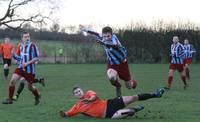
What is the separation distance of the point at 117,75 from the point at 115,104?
2.47 metres

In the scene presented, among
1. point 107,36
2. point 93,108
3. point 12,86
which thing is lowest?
point 93,108

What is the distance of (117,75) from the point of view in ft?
47.0

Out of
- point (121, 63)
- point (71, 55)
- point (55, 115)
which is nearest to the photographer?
point (55, 115)

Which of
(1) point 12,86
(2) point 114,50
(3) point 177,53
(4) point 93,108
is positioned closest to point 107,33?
(2) point 114,50

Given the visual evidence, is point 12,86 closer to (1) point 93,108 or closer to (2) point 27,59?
(2) point 27,59

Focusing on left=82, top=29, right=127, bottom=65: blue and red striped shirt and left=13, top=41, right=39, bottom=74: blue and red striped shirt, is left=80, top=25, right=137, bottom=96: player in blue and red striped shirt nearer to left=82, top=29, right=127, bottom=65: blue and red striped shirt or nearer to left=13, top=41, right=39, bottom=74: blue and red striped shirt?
left=82, top=29, right=127, bottom=65: blue and red striped shirt

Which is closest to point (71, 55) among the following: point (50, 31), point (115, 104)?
point (50, 31)

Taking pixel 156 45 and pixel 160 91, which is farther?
pixel 156 45

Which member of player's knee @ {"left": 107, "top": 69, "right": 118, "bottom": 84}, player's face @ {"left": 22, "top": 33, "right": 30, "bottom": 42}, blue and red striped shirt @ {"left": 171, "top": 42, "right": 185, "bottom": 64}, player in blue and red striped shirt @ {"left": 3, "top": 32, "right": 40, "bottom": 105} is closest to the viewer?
player's knee @ {"left": 107, "top": 69, "right": 118, "bottom": 84}

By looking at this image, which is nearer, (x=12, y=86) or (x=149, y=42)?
(x=12, y=86)

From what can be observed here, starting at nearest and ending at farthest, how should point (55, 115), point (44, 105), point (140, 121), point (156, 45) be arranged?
point (140, 121)
point (55, 115)
point (44, 105)
point (156, 45)

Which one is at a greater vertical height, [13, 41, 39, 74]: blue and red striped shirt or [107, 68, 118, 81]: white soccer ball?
[13, 41, 39, 74]: blue and red striped shirt

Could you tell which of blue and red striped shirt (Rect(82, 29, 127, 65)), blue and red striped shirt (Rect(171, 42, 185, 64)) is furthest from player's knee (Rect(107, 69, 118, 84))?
blue and red striped shirt (Rect(171, 42, 185, 64))

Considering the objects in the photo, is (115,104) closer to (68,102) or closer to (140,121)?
(140,121)
